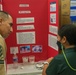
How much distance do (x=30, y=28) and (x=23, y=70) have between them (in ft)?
2.10

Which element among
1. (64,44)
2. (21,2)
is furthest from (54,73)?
(21,2)

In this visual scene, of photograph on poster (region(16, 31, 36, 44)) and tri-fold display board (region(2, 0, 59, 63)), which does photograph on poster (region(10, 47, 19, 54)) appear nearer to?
tri-fold display board (region(2, 0, 59, 63))

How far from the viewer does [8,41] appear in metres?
2.84

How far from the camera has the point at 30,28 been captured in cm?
288

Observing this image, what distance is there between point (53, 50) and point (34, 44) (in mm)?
331

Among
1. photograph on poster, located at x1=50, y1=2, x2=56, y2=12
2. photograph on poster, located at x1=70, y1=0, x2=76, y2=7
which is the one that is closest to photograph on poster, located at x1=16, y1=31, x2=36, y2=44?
photograph on poster, located at x1=50, y1=2, x2=56, y2=12

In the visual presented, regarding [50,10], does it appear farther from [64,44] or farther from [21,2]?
[64,44]

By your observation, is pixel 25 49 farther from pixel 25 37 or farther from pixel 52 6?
pixel 52 6

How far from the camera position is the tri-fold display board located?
281 cm

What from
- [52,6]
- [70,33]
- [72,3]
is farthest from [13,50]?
[70,33]

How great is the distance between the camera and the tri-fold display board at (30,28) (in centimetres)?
281

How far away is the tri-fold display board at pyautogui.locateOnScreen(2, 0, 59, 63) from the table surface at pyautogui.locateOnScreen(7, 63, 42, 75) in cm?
13

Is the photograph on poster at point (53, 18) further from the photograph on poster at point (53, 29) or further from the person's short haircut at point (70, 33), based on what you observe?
the person's short haircut at point (70, 33)

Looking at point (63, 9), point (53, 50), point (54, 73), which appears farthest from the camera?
point (53, 50)
